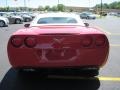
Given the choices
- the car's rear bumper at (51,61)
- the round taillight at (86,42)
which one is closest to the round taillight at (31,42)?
the car's rear bumper at (51,61)

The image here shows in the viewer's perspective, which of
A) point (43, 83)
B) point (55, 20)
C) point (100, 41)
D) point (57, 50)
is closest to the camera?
point (57, 50)

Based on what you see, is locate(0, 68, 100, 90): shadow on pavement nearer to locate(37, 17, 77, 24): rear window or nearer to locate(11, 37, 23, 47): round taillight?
locate(11, 37, 23, 47): round taillight

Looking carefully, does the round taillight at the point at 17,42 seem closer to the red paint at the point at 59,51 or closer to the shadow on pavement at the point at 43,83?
the red paint at the point at 59,51

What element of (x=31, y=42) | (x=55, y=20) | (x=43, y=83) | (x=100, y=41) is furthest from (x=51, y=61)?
(x=55, y=20)

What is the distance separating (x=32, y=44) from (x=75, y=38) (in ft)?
2.70

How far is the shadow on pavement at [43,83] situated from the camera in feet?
21.6

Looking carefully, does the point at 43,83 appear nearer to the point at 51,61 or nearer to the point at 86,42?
the point at 51,61

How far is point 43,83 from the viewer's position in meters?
6.92

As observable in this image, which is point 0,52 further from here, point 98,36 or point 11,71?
point 98,36

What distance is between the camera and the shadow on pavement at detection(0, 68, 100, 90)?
658cm

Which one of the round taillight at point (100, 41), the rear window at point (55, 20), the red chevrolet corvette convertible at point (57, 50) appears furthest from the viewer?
the rear window at point (55, 20)

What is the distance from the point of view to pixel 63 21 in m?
8.77

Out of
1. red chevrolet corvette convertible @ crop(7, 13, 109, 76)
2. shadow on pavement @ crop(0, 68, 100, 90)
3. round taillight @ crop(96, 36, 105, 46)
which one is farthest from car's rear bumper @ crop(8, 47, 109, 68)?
shadow on pavement @ crop(0, 68, 100, 90)

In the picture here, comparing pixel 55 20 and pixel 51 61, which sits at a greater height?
pixel 55 20
